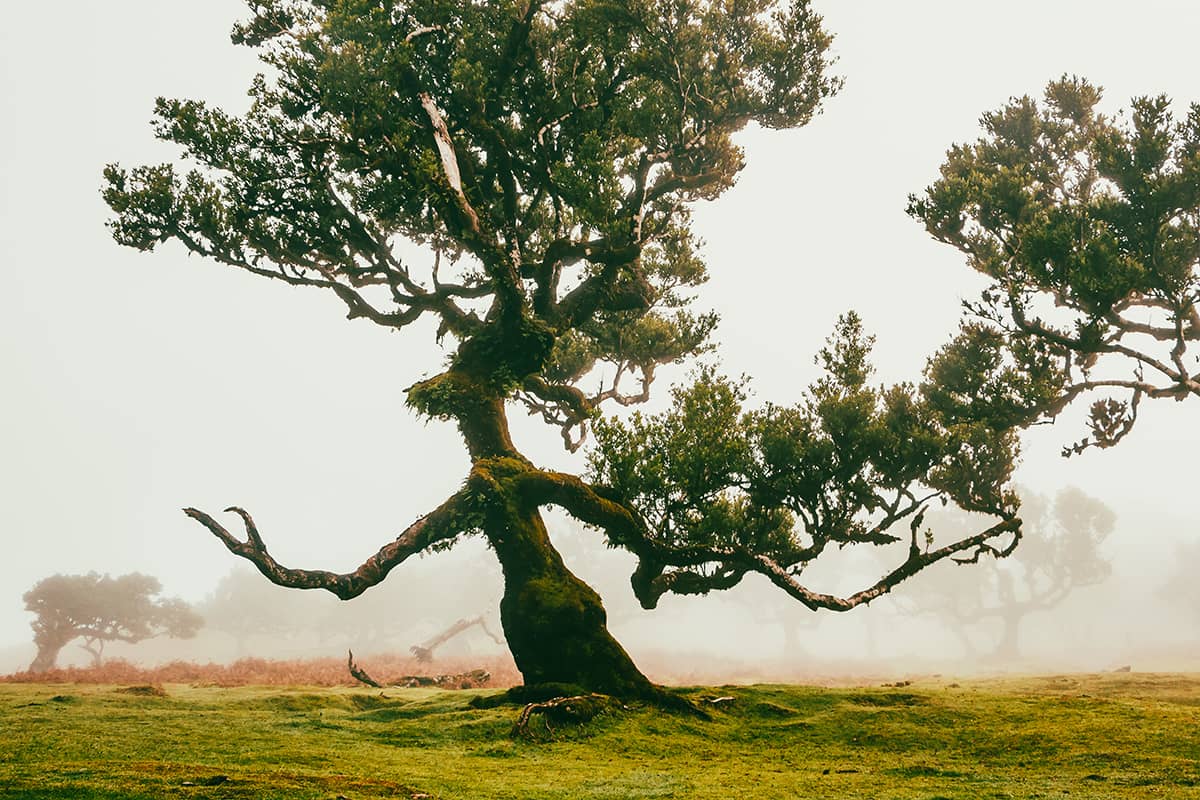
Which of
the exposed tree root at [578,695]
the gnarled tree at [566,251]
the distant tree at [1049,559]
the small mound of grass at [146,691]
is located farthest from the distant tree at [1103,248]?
the distant tree at [1049,559]

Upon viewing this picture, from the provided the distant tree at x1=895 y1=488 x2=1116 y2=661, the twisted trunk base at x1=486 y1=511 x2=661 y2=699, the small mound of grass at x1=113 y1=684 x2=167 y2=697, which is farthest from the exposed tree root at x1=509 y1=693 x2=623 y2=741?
the distant tree at x1=895 y1=488 x2=1116 y2=661

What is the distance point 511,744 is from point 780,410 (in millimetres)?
11239

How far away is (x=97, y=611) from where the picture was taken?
180 ft

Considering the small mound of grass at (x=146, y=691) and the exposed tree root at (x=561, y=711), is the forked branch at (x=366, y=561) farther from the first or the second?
the small mound of grass at (x=146, y=691)

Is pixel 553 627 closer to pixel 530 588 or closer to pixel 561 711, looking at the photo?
pixel 530 588

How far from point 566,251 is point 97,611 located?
57.5 meters

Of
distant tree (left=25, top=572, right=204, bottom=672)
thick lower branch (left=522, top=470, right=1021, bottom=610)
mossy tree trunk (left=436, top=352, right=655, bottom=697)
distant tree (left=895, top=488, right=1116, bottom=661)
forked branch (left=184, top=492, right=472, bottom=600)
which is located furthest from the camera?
distant tree (left=895, top=488, right=1116, bottom=661)

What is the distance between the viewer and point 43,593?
172 feet

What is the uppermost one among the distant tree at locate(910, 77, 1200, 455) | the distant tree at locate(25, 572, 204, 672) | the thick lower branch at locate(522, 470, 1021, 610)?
the distant tree at locate(910, 77, 1200, 455)

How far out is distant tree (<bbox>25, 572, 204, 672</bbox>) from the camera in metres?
52.2

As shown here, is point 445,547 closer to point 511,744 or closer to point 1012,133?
point 511,744

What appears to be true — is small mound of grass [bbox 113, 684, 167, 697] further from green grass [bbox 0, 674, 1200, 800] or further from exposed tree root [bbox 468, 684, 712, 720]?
exposed tree root [bbox 468, 684, 712, 720]

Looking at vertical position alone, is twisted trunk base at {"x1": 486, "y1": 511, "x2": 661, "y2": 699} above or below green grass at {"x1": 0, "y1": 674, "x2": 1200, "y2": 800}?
above

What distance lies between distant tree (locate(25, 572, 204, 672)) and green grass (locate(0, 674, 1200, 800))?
152 feet
